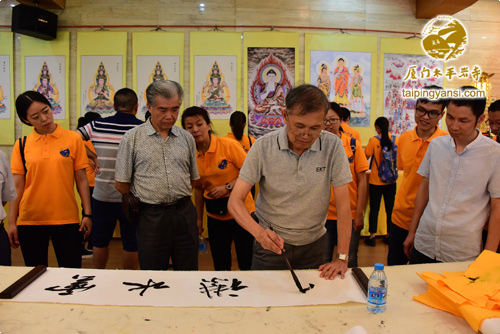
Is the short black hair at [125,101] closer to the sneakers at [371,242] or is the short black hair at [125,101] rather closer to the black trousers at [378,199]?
the black trousers at [378,199]

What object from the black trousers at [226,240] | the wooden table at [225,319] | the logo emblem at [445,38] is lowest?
the black trousers at [226,240]

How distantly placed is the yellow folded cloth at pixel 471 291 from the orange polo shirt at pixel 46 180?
207 cm

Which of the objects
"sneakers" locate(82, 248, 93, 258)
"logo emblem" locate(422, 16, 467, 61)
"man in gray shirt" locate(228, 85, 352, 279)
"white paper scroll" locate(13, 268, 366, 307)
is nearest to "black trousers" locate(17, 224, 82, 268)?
"white paper scroll" locate(13, 268, 366, 307)

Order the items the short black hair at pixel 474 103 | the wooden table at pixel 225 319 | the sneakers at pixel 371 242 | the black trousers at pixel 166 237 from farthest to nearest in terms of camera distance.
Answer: the sneakers at pixel 371 242, the black trousers at pixel 166 237, the short black hair at pixel 474 103, the wooden table at pixel 225 319

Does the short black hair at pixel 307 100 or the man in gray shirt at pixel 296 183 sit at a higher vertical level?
the short black hair at pixel 307 100

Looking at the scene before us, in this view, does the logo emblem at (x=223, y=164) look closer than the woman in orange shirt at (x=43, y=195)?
No

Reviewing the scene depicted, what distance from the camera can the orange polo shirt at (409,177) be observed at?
230 cm

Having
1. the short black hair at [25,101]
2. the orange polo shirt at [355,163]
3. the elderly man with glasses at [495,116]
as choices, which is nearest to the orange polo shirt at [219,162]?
the orange polo shirt at [355,163]

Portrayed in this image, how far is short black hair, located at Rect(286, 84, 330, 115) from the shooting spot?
58.4 inches

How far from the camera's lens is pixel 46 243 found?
238 cm

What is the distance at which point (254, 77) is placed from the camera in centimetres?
516

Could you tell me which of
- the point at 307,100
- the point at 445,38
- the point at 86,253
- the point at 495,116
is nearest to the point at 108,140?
the point at 307,100

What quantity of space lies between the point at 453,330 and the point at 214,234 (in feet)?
5.93

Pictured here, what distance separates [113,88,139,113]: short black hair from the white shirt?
2.08 m
